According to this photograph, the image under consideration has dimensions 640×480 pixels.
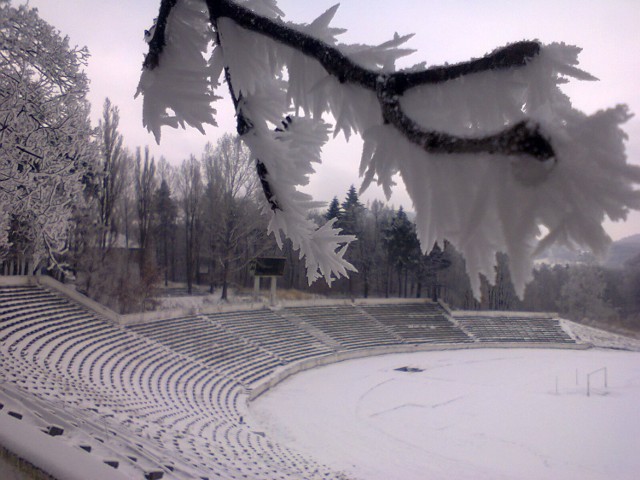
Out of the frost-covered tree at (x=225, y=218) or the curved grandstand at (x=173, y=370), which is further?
the frost-covered tree at (x=225, y=218)

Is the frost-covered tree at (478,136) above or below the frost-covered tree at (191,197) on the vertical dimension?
below

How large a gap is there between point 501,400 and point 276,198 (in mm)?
15951

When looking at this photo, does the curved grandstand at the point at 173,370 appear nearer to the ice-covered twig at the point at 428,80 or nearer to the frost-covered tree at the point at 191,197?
the ice-covered twig at the point at 428,80

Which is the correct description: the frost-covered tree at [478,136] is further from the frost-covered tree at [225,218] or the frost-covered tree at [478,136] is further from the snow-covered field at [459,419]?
the frost-covered tree at [225,218]

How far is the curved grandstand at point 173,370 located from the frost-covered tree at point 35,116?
281cm

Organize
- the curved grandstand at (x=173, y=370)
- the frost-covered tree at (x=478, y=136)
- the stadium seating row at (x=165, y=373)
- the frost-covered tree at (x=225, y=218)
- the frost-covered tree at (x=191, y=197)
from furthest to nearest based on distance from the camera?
the frost-covered tree at (x=191, y=197), the frost-covered tree at (x=225, y=218), the stadium seating row at (x=165, y=373), the curved grandstand at (x=173, y=370), the frost-covered tree at (x=478, y=136)

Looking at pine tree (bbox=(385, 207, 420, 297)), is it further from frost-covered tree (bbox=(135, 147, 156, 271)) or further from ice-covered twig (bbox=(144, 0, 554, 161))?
ice-covered twig (bbox=(144, 0, 554, 161))

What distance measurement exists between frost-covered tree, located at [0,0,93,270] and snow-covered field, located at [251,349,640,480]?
7.35m

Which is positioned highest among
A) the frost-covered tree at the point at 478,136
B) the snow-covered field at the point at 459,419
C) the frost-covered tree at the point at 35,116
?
the frost-covered tree at the point at 35,116

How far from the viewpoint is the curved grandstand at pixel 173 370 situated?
5520 mm

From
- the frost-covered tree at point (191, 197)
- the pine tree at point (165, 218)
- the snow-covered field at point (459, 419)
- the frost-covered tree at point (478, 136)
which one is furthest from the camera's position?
the pine tree at point (165, 218)

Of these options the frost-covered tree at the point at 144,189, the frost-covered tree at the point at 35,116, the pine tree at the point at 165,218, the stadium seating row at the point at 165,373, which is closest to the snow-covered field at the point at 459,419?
the stadium seating row at the point at 165,373

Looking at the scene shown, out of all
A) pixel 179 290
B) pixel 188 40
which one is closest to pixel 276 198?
pixel 188 40

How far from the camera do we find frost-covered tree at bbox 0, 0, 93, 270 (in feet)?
20.7
